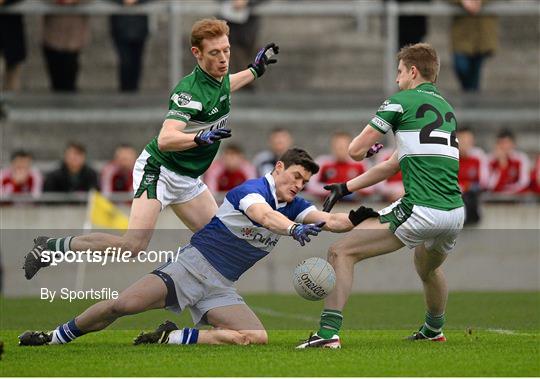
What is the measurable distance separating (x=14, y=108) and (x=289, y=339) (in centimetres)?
946

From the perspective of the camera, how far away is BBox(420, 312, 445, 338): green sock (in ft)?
35.4

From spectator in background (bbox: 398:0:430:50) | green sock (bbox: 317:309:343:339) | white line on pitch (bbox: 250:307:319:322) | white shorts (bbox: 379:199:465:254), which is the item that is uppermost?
spectator in background (bbox: 398:0:430:50)

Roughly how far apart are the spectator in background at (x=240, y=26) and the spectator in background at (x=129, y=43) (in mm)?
1272

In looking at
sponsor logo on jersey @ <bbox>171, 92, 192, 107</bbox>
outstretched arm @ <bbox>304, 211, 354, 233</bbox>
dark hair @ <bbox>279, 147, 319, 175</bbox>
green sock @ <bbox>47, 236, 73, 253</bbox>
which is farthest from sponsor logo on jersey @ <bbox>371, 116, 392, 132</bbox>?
green sock @ <bbox>47, 236, 73, 253</bbox>

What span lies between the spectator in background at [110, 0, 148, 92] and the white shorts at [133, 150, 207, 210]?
838 cm

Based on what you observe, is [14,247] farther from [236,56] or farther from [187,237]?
[236,56]

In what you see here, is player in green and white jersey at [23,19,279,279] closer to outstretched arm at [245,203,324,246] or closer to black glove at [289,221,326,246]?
outstretched arm at [245,203,324,246]

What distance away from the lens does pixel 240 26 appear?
1941cm

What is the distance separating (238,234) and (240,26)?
917 centimetres

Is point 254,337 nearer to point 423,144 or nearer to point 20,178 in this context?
point 423,144

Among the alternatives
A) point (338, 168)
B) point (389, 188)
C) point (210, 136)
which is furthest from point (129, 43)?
point (210, 136)

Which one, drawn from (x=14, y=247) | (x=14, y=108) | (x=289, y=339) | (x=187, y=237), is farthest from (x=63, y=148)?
(x=289, y=339)

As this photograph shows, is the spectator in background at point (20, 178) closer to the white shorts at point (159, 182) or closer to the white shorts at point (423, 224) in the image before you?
the white shorts at point (159, 182)

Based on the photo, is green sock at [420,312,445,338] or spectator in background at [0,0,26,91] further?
spectator in background at [0,0,26,91]
